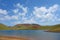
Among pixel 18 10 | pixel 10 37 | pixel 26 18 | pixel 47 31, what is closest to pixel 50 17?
pixel 47 31

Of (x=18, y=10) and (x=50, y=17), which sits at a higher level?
(x=18, y=10)

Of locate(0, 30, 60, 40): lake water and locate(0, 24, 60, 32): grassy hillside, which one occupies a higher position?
locate(0, 24, 60, 32): grassy hillside

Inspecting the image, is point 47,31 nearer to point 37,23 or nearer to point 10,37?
point 37,23

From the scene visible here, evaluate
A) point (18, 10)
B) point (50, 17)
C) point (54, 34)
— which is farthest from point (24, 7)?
point (54, 34)

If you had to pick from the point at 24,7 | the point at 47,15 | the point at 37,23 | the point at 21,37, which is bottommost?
the point at 21,37

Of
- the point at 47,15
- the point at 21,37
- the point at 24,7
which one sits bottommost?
the point at 21,37

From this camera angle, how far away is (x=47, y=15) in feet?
8.12

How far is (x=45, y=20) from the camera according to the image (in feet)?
8.11

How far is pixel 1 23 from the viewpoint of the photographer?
2512 mm

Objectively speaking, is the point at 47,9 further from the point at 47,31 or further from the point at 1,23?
the point at 1,23

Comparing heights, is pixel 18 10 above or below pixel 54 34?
above

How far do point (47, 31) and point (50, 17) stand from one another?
0.31 meters

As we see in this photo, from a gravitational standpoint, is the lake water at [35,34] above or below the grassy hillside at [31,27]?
below

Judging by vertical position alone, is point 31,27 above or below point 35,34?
above
